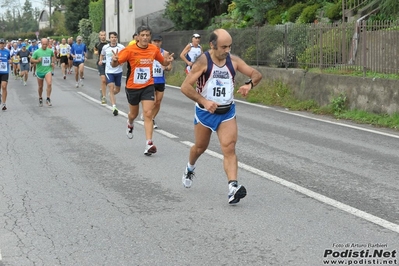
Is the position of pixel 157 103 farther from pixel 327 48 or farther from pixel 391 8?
pixel 391 8

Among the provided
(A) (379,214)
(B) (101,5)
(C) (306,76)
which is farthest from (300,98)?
(B) (101,5)

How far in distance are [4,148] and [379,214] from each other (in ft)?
22.2

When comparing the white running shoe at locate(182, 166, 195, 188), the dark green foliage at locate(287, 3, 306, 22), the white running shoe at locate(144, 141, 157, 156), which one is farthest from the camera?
the dark green foliage at locate(287, 3, 306, 22)

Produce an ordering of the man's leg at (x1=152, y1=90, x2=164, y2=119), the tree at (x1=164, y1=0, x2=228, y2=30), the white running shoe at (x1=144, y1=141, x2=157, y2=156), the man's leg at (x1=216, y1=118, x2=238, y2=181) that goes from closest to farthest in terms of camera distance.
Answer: the man's leg at (x1=216, y1=118, x2=238, y2=181), the white running shoe at (x1=144, y1=141, x2=157, y2=156), the man's leg at (x1=152, y1=90, x2=164, y2=119), the tree at (x1=164, y1=0, x2=228, y2=30)

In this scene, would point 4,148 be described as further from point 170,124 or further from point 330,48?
point 330,48

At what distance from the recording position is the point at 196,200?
788cm

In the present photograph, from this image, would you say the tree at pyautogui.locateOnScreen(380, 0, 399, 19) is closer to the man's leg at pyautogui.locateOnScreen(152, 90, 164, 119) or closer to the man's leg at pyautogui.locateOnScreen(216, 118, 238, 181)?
the man's leg at pyautogui.locateOnScreen(152, 90, 164, 119)

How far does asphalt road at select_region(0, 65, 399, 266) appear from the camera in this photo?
5953 millimetres

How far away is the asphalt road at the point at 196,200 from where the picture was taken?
5.95m

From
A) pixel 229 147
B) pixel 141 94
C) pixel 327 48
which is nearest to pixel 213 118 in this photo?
pixel 229 147

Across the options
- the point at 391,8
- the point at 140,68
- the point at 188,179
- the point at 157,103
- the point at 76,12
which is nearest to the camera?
the point at 188,179

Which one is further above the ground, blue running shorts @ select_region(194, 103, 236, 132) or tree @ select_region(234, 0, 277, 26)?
tree @ select_region(234, 0, 277, 26)

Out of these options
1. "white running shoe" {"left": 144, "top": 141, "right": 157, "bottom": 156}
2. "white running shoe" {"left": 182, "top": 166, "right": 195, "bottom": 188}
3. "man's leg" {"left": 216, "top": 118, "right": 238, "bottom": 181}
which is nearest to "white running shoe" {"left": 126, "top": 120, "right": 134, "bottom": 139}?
"white running shoe" {"left": 144, "top": 141, "right": 157, "bottom": 156}

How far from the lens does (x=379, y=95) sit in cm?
1538
